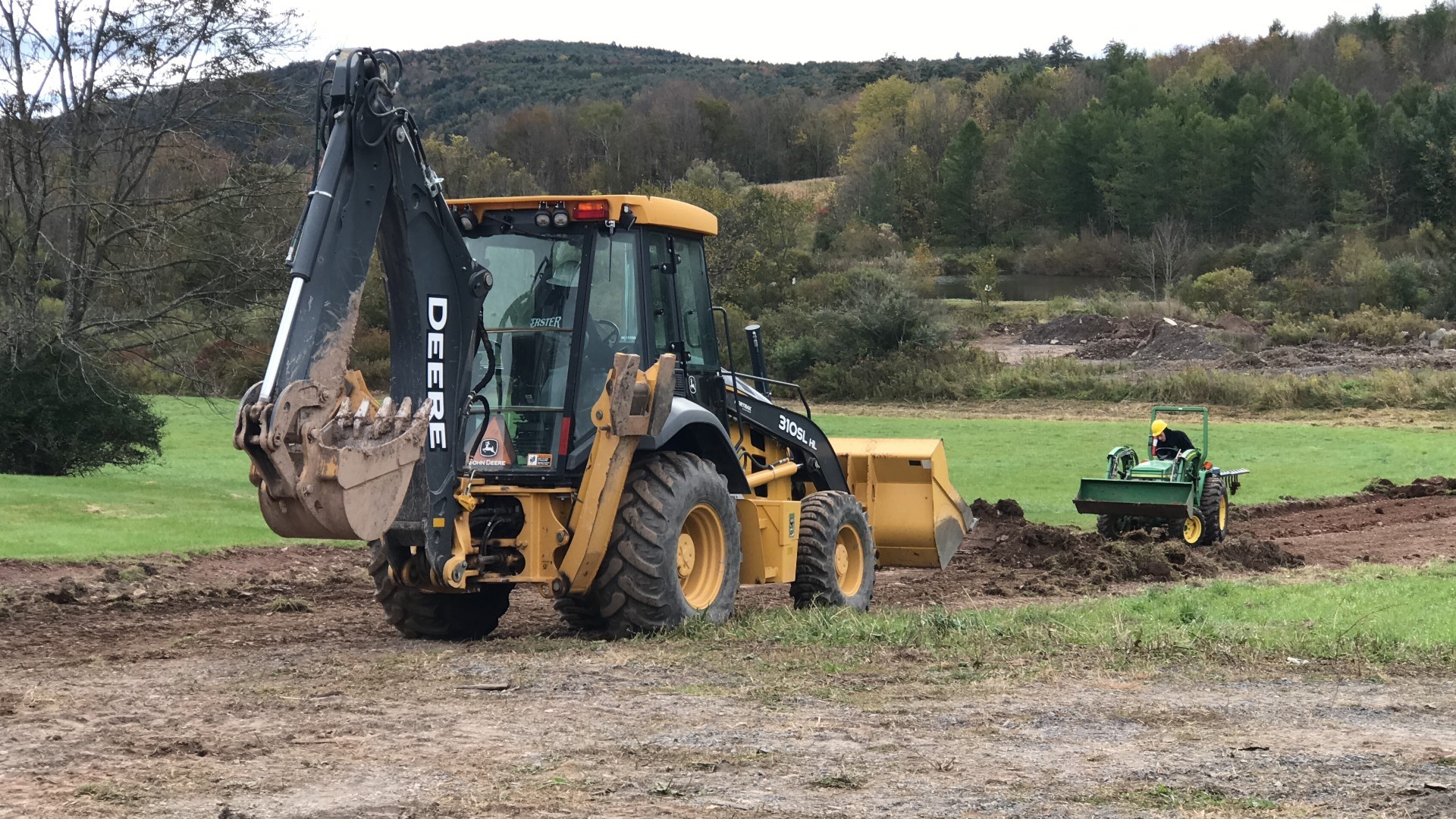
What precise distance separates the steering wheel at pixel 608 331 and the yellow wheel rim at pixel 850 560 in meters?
3.08

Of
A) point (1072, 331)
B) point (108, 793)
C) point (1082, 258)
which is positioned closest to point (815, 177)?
point (1082, 258)

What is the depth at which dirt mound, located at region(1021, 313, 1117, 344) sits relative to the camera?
60219 millimetres

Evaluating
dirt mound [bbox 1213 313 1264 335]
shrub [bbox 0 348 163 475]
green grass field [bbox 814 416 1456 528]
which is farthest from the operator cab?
dirt mound [bbox 1213 313 1264 335]

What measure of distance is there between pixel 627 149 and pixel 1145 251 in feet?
166

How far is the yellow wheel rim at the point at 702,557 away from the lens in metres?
10.7

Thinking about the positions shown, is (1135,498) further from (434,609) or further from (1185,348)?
(1185,348)

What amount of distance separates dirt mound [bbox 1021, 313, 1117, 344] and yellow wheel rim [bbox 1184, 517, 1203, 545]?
4131 cm

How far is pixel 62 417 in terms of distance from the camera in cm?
2502

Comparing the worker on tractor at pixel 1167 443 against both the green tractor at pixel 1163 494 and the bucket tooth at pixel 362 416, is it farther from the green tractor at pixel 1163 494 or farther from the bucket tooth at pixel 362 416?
the bucket tooth at pixel 362 416

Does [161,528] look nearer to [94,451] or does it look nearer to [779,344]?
[94,451]

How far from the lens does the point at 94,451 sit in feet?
84.0

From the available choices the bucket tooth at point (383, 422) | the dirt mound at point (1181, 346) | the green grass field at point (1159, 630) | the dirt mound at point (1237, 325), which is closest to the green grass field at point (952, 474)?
the bucket tooth at point (383, 422)

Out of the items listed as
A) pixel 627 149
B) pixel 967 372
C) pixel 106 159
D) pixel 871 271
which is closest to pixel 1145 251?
pixel 871 271

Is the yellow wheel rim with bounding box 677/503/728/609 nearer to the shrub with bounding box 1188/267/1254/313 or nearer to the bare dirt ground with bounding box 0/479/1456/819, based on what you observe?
the bare dirt ground with bounding box 0/479/1456/819
